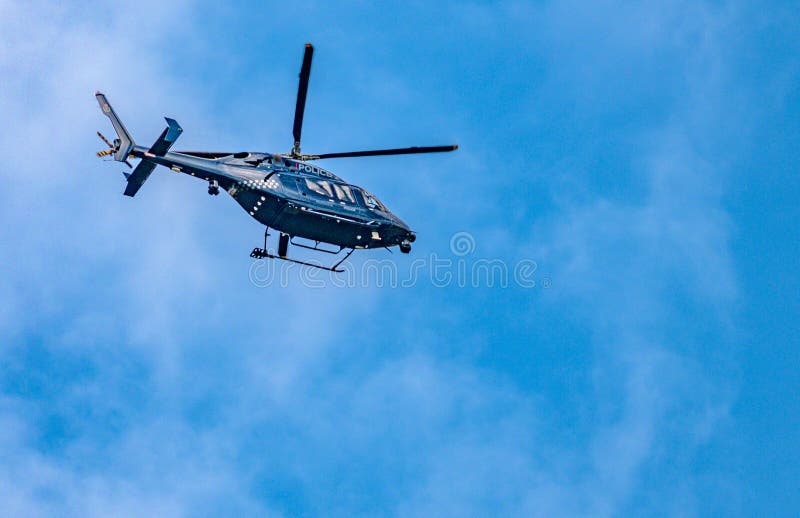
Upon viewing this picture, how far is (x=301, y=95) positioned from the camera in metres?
38.5

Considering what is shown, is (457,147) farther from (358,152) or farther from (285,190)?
(285,190)

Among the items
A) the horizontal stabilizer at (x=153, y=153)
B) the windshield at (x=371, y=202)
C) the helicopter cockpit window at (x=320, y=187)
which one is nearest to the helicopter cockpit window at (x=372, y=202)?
the windshield at (x=371, y=202)

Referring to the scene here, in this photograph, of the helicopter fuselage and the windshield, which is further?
the windshield

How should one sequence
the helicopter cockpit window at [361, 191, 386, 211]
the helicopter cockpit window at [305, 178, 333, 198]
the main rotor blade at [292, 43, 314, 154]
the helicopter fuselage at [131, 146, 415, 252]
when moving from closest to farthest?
the main rotor blade at [292, 43, 314, 154], the helicopter fuselage at [131, 146, 415, 252], the helicopter cockpit window at [305, 178, 333, 198], the helicopter cockpit window at [361, 191, 386, 211]

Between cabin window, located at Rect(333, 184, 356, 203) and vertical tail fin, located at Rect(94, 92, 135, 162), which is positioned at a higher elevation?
cabin window, located at Rect(333, 184, 356, 203)

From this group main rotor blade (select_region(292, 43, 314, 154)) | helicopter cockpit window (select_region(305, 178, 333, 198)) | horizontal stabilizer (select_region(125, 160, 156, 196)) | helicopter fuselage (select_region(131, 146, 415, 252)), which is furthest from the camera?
helicopter cockpit window (select_region(305, 178, 333, 198))

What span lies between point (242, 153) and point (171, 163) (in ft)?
9.45

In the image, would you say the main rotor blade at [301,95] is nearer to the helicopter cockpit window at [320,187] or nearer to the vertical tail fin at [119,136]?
the helicopter cockpit window at [320,187]

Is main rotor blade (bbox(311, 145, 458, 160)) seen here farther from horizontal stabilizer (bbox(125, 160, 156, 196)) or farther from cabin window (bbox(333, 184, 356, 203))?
horizontal stabilizer (bbox(125, 160, 156, 196))

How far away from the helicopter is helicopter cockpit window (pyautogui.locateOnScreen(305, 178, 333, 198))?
0.13 feet

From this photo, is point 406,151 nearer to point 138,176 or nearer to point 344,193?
point 344,193

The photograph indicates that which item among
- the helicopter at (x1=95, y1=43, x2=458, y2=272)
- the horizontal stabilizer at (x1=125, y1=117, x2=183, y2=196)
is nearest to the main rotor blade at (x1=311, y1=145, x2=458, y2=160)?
the helicopter at (x1=95, y1=43, x2=458, y2=272)

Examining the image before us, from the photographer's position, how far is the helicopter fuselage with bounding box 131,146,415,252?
39.1 metres

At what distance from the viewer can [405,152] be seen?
39219 mm
